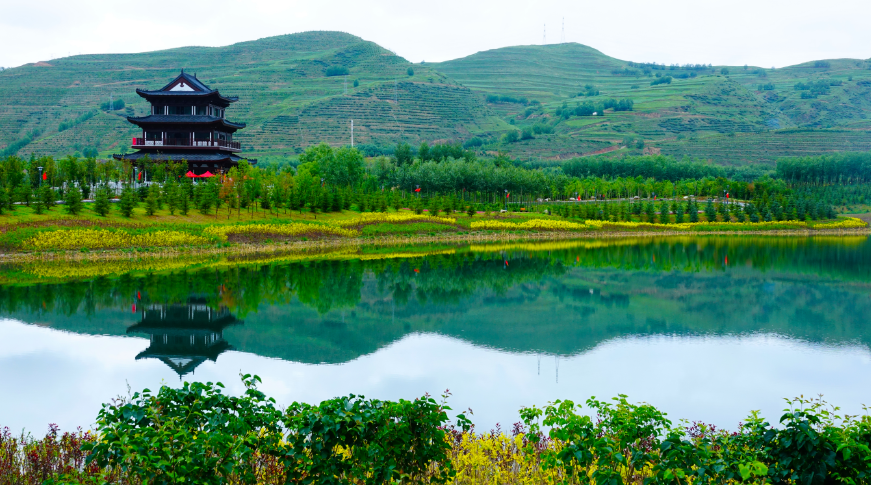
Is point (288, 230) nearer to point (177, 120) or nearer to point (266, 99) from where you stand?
point (177, 120)

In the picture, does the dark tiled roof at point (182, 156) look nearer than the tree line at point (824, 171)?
Yes

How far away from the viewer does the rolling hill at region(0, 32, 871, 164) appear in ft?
415

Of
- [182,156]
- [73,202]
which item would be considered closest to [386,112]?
[182,156]

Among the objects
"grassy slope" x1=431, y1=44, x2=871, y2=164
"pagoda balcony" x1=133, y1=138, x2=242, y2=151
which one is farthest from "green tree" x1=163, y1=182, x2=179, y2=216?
"grassy slope" x1=431, y1=44, x2=871, y2=164

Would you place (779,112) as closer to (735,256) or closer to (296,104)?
(296,104)

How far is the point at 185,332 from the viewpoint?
17891mm

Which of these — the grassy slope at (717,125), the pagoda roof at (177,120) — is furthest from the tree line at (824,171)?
the pagoda roof at (177,120)

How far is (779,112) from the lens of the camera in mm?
182875

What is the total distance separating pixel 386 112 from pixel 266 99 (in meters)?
26.4

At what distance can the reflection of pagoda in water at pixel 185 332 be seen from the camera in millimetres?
15211

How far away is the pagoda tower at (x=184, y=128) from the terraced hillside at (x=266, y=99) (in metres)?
62.8

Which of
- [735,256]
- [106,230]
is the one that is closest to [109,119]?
[106,230]

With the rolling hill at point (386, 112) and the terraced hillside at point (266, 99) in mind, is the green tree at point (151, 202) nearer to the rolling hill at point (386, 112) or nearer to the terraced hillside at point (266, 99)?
the rolling hill at point (386, 112)

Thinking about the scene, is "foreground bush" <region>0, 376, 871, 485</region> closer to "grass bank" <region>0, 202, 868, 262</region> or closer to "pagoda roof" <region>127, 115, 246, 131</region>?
"grass bank" <region>0, 202, 868, 262</region>
